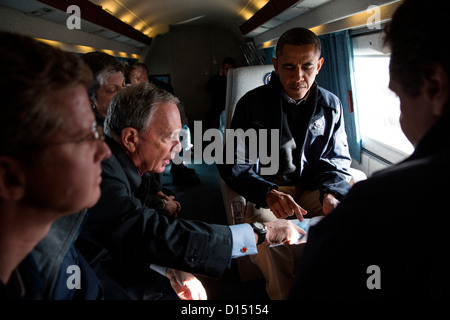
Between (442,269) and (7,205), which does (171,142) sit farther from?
(442,269)

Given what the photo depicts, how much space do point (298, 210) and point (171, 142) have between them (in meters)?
0.88

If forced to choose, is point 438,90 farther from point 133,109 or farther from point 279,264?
point 279,264

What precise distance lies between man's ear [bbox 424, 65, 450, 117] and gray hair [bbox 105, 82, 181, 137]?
1241 mm

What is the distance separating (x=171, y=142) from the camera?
181 cm

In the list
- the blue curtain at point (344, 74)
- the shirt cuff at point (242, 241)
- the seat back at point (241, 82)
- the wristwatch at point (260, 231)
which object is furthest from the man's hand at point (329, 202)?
the blue curtain at point (344, 74)

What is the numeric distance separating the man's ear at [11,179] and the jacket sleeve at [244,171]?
5.39ft

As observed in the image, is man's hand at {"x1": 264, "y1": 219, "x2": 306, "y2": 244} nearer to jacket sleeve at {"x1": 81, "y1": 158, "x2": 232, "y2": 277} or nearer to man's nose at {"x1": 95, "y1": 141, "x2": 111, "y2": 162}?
jacket sleeve at {"x1": 81, "y1": 158, "x2": 232, "y2": 277}

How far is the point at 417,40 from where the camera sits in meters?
0.88

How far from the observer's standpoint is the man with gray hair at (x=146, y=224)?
53.3 inches

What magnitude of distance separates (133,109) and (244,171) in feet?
3.70

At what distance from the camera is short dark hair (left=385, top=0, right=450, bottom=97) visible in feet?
2.75

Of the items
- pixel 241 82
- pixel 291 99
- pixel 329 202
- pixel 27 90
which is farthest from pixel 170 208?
pixel 27 90

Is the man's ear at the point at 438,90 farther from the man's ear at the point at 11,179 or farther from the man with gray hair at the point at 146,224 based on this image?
the man's ear at the point at 11,179
